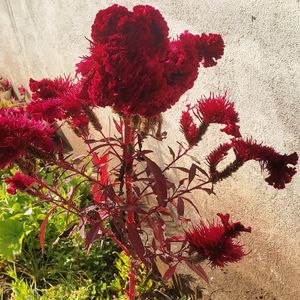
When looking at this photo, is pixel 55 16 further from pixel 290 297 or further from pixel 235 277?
pixel 290 297

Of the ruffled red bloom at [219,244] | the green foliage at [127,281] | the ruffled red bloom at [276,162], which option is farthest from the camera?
the green foliage at [127,281]

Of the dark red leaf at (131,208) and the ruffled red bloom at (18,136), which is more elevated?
the ruffled red bloom at (18,136)

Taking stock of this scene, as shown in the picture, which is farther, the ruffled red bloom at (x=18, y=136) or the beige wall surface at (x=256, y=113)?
the beige wall surface at (x=256, y=113)

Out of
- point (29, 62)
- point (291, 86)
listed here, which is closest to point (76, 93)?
point (291, 86)

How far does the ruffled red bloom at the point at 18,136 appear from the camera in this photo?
1048 millimetres

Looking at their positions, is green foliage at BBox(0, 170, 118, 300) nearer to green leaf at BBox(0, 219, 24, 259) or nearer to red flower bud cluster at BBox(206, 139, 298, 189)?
green leaf at BBox(0, 219, 24, 259)

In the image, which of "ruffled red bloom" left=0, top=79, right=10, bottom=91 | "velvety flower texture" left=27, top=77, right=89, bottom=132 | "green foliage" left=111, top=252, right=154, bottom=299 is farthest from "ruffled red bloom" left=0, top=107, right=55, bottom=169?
"ruffled red bloom" left=0, top=79, right=10, bottom=91

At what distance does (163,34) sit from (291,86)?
2.57ft

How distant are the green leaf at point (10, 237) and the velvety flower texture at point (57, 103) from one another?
1123 millimetres

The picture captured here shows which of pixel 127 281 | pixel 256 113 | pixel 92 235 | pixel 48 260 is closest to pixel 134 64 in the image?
pixel 92 235

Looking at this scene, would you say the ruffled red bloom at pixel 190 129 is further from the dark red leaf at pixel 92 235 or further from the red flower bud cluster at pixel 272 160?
the dark red leaf at pixel 92 235

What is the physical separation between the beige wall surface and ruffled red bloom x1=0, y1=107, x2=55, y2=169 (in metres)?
0.95

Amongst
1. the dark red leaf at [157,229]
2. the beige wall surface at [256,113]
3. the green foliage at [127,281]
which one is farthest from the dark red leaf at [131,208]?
the green foliage at [127,281]

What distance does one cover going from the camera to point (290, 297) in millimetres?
1974
